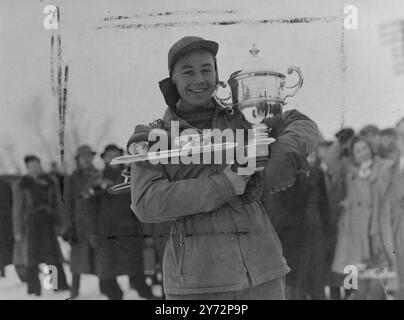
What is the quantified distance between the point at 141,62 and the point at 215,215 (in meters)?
0.67

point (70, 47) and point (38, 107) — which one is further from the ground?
point (70, 47)

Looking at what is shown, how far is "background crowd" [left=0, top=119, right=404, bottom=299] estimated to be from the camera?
86.4 inches

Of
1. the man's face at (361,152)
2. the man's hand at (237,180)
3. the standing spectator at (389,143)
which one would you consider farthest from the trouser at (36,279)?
the standing spectator at (389,143)

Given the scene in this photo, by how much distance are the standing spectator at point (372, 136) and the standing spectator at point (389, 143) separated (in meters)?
0.01

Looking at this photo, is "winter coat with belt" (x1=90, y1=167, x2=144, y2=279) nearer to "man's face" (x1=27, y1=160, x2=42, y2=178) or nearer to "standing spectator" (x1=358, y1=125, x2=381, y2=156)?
"man's face" (x1=27, y1=160, x2=42, y2=178)

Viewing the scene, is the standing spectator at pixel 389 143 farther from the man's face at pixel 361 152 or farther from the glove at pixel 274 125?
the glove at pixel 274 125

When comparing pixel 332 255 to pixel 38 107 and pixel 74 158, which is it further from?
pixel 38 107

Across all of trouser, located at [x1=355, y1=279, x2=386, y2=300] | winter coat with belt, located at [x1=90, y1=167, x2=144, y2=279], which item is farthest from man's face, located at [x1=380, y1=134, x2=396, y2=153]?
winter coat with belt, located at [x1=90, y1=167, x2=144, y2=279]

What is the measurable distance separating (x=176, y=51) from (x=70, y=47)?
1.41 feet

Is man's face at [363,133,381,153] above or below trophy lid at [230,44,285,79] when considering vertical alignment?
below

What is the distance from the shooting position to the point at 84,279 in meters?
2.25

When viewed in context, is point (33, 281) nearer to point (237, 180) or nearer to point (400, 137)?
point (237, 180)
